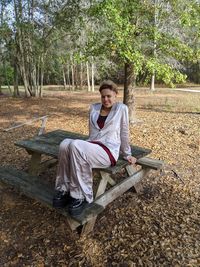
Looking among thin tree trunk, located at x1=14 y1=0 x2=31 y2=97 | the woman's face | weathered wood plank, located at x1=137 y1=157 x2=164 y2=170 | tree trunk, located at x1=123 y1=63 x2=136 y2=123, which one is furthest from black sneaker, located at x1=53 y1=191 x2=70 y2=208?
thin tree trunk, located at x1=14 y1=0 x2=31 y2=97

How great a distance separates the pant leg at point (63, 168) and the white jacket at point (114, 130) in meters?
0.43

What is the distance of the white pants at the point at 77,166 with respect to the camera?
105 inches

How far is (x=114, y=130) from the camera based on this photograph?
119 inches

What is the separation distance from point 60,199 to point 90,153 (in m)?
0.52

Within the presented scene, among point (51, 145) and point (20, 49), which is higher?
point (20, 49)

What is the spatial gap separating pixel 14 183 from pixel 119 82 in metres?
25.9

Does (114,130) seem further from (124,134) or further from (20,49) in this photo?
(20,49)

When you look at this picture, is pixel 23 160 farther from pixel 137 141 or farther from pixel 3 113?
pixel 3 113

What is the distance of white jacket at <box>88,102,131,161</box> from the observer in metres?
2.99

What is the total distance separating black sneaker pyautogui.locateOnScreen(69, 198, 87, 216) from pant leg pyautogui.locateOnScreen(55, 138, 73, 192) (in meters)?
0.15

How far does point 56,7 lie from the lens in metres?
12.3

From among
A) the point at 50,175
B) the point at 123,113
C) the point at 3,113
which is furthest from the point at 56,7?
the point at 123,113

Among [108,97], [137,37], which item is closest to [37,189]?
[108,97]

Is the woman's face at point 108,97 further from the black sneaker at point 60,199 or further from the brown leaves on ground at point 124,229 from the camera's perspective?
the brown leaves on ground at point 124,229
